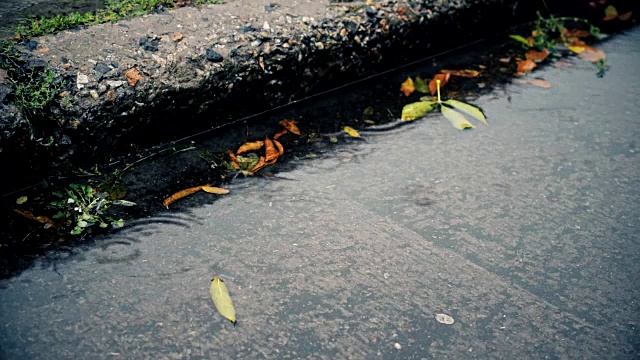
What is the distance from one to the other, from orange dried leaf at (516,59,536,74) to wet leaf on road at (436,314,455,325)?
1.80m

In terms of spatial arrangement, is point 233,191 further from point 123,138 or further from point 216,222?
point 123,138

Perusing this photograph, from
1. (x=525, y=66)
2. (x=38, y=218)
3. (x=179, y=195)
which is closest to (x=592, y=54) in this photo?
(x=525, y=66)

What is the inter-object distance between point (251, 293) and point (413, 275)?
1.61 feet

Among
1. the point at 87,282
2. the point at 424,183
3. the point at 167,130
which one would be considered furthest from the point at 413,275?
the point at 167,130

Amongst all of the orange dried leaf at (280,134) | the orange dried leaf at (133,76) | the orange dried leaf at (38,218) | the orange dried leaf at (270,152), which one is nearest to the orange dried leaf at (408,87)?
the orange dried leaf at (280,134)

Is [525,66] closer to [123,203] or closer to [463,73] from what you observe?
[463,73]

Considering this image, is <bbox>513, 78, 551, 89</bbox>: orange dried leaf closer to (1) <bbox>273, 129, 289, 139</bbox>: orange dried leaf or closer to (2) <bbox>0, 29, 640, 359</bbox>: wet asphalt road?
(2) <bbox>0, 29, 640, 359</bbox>: wet asphalt road

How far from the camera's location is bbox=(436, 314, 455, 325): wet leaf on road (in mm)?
1504

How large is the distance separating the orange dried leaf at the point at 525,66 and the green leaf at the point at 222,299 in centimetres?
207

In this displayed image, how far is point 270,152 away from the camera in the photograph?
2.14 metres

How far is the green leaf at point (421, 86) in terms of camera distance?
2.66 metres

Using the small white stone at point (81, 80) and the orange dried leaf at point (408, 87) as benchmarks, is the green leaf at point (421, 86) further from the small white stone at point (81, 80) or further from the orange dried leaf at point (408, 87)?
the small white stone at point (81, 80)

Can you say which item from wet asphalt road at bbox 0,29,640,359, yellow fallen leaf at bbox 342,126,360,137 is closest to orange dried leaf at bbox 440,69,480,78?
wet asphalt road at bbox 0,29,640,359

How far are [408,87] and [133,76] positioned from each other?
4.29ft
